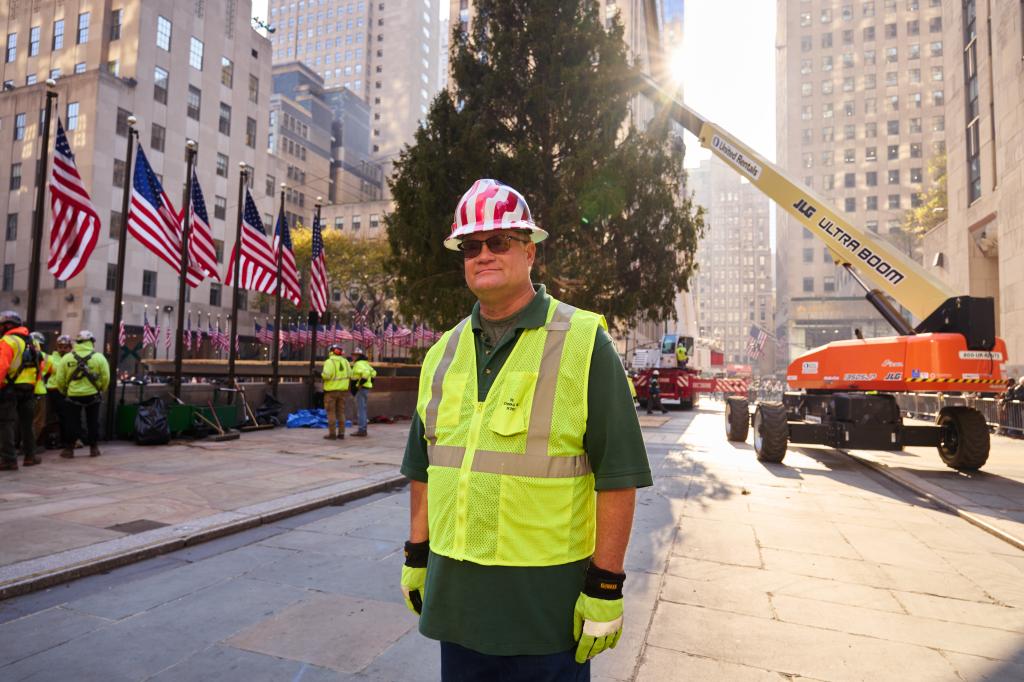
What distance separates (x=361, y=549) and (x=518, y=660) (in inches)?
165

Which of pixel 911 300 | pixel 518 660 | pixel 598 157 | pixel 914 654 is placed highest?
pixel 598 157

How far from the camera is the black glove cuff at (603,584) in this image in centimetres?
172

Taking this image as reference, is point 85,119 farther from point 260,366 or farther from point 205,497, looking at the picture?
point 205,497

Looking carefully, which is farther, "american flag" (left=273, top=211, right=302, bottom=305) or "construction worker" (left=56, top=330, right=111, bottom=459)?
"american flag" (left=273, top=211, right=302, bottom=305)

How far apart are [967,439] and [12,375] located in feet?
48.9

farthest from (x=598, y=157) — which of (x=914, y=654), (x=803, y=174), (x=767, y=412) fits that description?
(x=803, y=174)

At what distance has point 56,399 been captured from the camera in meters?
10.4

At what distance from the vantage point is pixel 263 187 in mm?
49375

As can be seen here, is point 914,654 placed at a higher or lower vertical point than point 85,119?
lower

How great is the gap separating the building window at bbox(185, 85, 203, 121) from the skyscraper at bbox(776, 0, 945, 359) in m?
69.0

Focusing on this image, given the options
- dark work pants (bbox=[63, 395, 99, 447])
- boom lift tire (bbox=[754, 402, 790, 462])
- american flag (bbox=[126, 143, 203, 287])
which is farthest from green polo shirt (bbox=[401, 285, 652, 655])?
american flag (bbox=[126, 143, 203, 287])

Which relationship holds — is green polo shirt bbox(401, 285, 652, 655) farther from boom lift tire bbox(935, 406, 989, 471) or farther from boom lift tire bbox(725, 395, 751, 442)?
boom lift tire bbox(725, 395, 751, 442)

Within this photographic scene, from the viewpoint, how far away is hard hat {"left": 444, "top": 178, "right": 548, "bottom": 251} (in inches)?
77.5

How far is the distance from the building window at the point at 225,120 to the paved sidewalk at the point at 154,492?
40.2 metres
